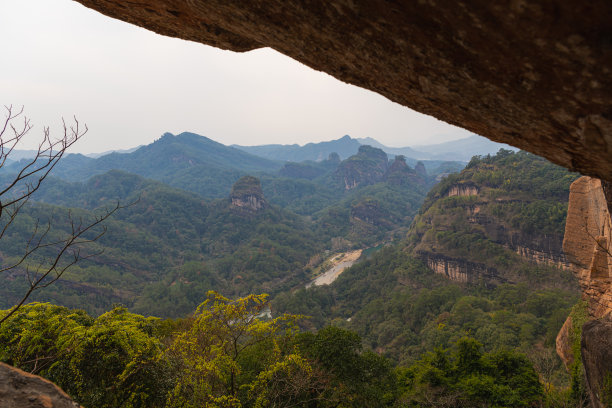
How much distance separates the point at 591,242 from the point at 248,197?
12194 centimetres

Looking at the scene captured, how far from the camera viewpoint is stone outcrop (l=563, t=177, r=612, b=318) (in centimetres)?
1141

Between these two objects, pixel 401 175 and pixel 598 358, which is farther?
pixel 401 175

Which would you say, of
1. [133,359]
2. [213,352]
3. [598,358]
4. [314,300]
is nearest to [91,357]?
[133,359]

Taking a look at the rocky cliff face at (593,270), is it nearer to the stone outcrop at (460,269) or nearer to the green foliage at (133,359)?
the green foliage at (133,359)

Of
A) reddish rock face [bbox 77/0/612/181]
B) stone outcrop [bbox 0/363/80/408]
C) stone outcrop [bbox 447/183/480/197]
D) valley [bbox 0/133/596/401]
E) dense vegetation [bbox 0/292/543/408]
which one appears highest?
reddish rock face [bbox 77/0/612/181]

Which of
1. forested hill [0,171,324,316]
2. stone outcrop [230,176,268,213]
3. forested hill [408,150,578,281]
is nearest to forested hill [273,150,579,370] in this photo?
forested hill [408,150,578,281]

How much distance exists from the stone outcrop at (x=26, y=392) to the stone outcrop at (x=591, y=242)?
1422 centimetres

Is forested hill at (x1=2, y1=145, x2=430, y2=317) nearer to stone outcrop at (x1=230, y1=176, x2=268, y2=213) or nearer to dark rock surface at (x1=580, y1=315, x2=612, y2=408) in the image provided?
stone outcrop at (x1=230, y1=176, x2=268, y2=213)

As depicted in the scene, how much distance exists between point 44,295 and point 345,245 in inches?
3450

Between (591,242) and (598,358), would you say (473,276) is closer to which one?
(591,242)

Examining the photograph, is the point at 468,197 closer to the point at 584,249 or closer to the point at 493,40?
the point at 584,249

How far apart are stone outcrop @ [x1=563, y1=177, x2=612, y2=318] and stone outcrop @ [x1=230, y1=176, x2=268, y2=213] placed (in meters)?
120

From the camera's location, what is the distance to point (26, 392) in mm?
3791

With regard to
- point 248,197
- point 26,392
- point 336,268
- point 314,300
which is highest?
point 26,392
